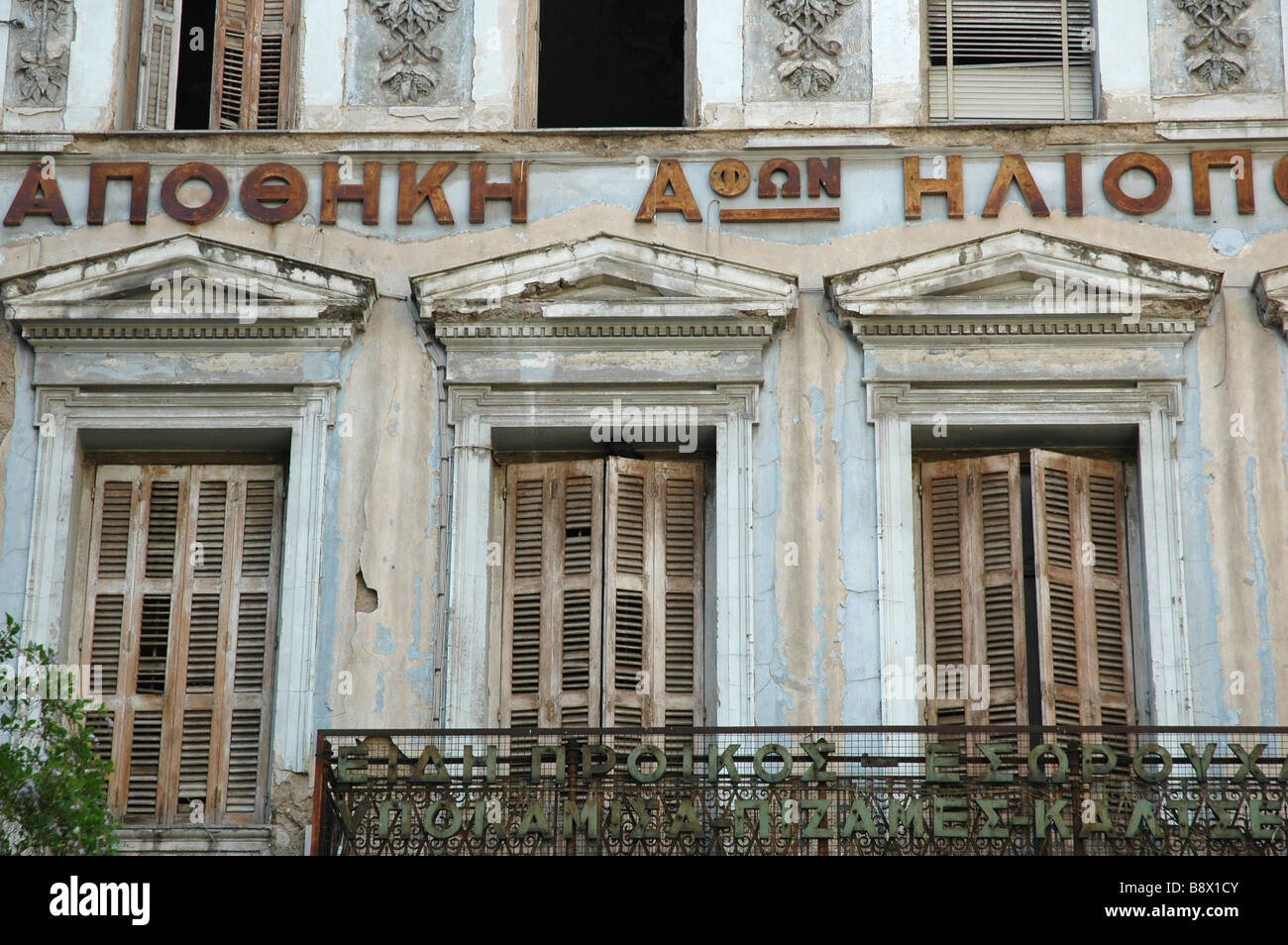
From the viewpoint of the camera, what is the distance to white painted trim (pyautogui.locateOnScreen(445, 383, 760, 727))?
13.4 meters

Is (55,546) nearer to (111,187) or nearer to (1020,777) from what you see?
(111,187)

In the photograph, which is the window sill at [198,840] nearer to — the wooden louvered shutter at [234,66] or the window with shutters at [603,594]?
the window with shutters at [603,594]

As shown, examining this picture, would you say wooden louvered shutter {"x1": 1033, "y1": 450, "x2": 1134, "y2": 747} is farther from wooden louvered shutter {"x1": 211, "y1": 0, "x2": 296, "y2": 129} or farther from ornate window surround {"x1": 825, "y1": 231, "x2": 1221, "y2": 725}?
wooden louvered shutter {"x1": 211, "y1": 0, "x2": 296, "y2": 129}

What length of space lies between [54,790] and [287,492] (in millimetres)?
2605

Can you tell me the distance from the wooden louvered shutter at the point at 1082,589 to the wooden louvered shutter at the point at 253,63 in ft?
16.1

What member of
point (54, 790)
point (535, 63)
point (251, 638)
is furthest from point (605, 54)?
point (54, 790)

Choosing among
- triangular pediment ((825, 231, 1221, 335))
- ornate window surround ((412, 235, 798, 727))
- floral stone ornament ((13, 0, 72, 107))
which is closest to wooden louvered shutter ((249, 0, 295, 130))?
floral stone ornament ((13, 0, 72, 107))

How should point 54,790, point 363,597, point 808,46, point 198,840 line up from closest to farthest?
point 54,790 → point 198,840 → point 363,597 → point 808,46

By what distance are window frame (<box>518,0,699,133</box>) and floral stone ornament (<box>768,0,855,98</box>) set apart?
478mm

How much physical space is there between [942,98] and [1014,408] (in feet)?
7.10

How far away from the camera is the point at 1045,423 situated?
13.9 metres

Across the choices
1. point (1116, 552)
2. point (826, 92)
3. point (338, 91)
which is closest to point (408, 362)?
point (338, 91)

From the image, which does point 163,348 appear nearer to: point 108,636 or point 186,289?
point 186,289

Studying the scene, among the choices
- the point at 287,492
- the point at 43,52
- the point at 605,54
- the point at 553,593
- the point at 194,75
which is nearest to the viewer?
the point at 553,593
